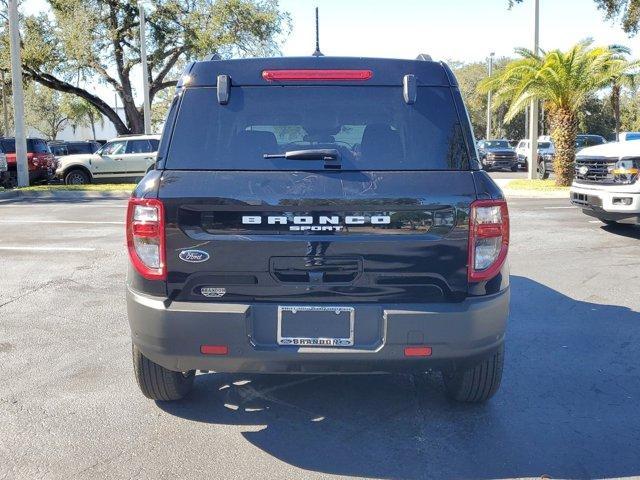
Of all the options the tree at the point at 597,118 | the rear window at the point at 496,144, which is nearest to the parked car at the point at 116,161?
the rear window at the point at 496,144

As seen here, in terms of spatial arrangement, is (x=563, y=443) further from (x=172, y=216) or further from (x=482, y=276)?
(x=172, y=216)

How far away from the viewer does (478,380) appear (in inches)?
154

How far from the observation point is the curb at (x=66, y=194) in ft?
62.0

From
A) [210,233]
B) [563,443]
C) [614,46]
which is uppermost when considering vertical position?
[614,46]

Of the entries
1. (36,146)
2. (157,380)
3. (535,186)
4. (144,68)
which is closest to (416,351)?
(157,380)

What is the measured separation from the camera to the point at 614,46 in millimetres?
19672

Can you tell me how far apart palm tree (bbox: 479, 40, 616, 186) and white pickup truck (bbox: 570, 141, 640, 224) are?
839 centimetres

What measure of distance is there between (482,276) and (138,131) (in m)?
33.8

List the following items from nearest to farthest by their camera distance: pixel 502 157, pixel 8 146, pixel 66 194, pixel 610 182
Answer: pixel 610 182 < pixel 66 194 < pixel 8 146 < pixel 502 157

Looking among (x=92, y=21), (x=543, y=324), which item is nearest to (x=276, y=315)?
(x=543, y=324)

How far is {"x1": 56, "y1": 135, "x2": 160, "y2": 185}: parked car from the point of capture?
2245 centimetres

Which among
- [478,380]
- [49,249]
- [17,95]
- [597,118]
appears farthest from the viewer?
[597,118]

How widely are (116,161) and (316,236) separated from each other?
20.5 metres

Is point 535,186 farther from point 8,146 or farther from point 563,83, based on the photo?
point 8,146
